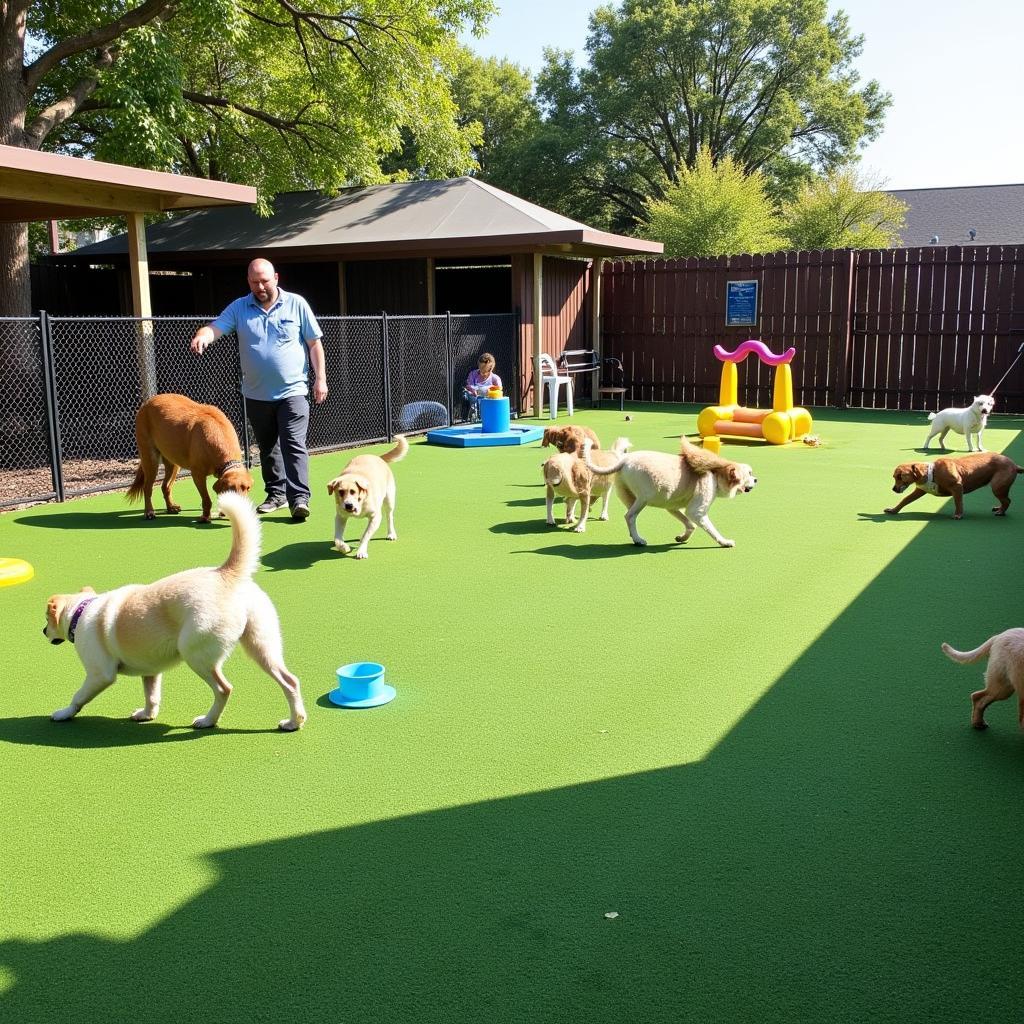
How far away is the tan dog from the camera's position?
7.73 meters

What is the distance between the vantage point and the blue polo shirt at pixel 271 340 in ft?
25.7

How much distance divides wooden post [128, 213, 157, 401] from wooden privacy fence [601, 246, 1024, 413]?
10340 mm

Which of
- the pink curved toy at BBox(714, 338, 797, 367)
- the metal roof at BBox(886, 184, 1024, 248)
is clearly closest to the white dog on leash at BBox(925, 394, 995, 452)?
the pink curved toy at BBox(714, 338, 797, 367)

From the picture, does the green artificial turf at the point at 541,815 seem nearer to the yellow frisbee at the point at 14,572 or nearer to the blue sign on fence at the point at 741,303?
the yellow frisbee at the point at 14,572

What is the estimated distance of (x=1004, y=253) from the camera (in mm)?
16156

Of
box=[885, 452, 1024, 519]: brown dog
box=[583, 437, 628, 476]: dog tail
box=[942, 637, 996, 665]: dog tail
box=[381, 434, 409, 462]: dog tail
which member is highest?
box=[381, 434, 409, 462]: dog tail

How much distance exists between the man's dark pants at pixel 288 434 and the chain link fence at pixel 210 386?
141 inches

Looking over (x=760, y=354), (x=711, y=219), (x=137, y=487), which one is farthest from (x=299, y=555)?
(x=711, y=219)

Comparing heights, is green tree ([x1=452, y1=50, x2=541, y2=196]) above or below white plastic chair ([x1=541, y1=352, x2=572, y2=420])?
above

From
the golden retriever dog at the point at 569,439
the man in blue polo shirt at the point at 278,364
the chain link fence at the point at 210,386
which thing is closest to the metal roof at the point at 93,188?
the chain link fence at the point at 210,386

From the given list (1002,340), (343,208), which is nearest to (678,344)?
(1002,340)

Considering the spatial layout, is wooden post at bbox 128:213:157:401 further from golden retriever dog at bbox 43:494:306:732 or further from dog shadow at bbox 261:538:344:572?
golden retriever dog at bbox 43:494:306:732

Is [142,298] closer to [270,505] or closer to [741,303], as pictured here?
[270,505]

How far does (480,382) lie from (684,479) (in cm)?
784
